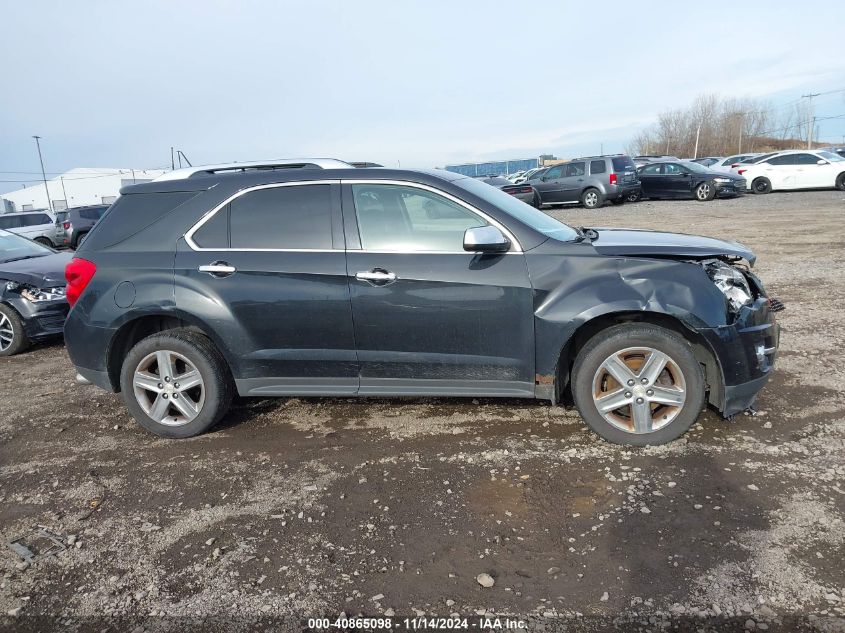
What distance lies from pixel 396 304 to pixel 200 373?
1485mm

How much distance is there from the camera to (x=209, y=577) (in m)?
2.71

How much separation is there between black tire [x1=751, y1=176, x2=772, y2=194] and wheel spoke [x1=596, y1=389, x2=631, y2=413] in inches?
919

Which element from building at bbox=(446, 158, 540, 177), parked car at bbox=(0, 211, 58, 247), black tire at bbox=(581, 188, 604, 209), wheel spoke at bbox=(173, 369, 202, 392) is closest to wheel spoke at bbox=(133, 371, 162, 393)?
wheel spoke at bbox=(173, 369, 202, 392)

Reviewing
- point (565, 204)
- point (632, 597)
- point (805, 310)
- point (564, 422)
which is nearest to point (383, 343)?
point (564, 422)

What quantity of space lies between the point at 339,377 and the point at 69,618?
6.41 ft

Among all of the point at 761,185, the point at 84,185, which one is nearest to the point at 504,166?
the point at 761,185

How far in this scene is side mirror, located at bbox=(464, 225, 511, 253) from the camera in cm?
357

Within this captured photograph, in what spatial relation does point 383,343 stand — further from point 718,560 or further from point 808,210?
A: point 808,210

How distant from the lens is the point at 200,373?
4.11m

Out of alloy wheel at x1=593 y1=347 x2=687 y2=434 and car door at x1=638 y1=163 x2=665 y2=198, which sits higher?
car door at x1=638 y1=163 x2=665 y2=198

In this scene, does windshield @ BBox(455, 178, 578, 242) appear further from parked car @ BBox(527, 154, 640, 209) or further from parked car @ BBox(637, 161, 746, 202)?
parked car @ BBox(637, 161, 746, 202)

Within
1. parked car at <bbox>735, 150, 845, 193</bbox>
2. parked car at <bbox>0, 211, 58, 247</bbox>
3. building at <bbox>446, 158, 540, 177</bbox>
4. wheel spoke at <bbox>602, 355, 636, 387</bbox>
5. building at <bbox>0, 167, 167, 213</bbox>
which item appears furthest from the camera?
building at <bbox>0, 167, 167, 213</bbox>

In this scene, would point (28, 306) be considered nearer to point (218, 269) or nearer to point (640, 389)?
point (218, 269)

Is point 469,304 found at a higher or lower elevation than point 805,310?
higher
